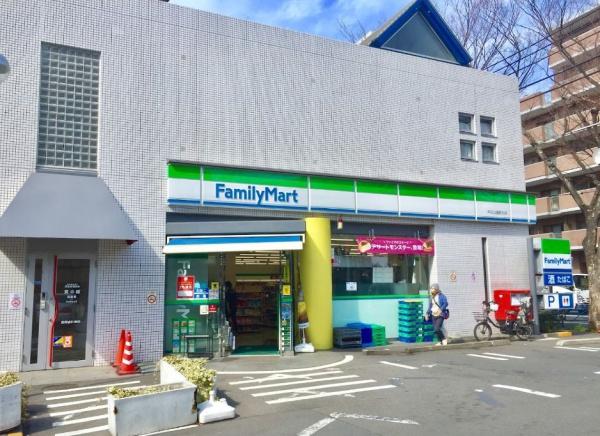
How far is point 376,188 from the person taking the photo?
1555 centimetres

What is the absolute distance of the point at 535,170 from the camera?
39.3m

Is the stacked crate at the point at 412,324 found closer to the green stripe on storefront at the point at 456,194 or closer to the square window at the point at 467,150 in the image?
the green stripe on storefront at the point at 456,194

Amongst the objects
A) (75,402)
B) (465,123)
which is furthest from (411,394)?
(465,123)

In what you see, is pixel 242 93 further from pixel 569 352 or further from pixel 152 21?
pixel 569 352

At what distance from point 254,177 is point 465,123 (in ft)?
27.9

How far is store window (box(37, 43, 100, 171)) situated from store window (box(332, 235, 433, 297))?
700 cm

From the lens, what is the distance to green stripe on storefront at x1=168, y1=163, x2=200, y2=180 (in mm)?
12894

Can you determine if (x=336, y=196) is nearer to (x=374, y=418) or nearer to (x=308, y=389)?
(x=308, y=389)

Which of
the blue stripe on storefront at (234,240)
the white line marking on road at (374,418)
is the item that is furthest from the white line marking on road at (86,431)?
the blue stripe on storefront at (234,240)

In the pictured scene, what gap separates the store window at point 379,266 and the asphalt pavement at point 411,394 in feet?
7.73

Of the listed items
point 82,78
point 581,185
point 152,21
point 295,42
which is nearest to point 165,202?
point 82,78

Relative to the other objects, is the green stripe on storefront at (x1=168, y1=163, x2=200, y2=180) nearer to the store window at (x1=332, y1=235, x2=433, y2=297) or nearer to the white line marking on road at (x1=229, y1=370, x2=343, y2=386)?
the store window at (x1=332, y1=235, x2=433, y2=297)

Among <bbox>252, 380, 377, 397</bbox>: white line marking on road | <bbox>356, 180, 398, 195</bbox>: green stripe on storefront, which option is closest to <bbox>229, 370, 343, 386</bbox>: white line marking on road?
<bbox>252, 380, 377, 397</bbox>: white line marking on road

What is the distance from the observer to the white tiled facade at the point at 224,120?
11.8 m
